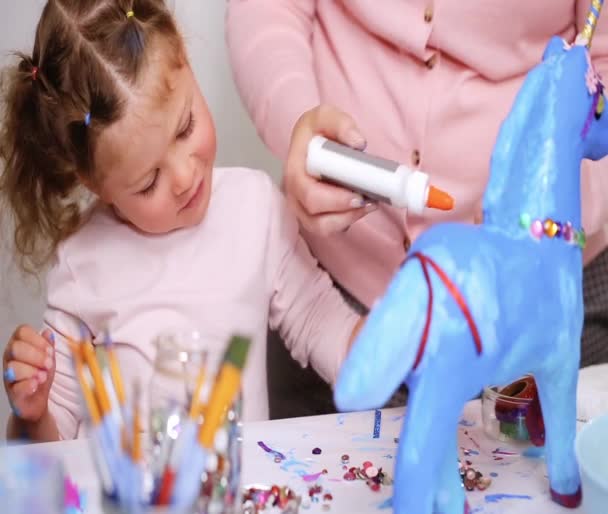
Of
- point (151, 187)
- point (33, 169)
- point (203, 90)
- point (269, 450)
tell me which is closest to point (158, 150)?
point (151, 187)

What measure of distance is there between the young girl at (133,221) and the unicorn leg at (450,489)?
0.86 ft

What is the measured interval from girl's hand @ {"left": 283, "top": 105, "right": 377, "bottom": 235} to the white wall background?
0.50 meters

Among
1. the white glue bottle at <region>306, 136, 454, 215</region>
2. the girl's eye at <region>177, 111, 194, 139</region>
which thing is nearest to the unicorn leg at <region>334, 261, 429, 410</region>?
the white glue bottle at <region>306, 136, 454, 215</region>

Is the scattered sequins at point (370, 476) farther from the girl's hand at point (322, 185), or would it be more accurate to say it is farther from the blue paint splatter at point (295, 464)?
the girl's hand at point (322, 185)

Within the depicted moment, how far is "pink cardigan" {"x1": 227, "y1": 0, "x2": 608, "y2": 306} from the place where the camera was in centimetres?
67

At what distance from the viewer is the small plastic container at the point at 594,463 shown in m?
0.42

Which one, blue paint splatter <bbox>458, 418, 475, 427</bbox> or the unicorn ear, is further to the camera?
blue paint splatter <bbox>458, 418, 475, 427</bbox>

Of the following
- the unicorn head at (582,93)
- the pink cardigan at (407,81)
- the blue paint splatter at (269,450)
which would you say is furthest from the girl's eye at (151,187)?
the unicorn head at (582,93)

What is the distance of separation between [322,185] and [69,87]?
0.24 meters

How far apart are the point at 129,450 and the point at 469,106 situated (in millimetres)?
457

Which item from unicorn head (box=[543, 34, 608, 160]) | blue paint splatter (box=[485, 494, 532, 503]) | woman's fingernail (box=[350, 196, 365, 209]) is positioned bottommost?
blue paint splatter (box=[485, 494, 532, 503])

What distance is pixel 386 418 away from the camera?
2.04ft

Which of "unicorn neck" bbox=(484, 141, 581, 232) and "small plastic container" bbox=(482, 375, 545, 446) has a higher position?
"unicorn neck" bbox=(484, 141, 581, 232)

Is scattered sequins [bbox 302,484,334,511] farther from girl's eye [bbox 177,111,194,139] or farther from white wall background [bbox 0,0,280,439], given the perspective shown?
white wall background [bbox 0,0,280,439]
